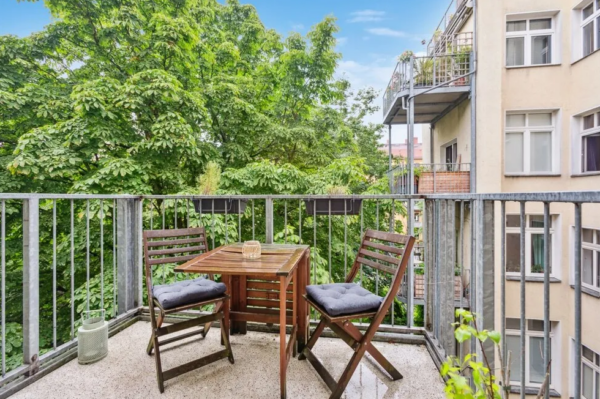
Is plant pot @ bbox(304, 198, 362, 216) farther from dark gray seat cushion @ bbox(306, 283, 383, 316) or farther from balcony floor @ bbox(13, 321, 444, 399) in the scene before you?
balcony floor @ bbox(13, 321, 444, 399)

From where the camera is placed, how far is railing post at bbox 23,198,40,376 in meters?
1.83

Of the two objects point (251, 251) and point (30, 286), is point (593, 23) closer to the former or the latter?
point (251, 251)

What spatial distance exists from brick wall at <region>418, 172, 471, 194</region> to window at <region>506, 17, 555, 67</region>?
98.9 inches

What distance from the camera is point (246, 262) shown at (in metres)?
1.88

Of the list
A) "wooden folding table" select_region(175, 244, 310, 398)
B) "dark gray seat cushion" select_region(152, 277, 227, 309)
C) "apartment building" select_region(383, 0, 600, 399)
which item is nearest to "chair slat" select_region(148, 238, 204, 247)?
"wooden folding table" select_region(175, 244, 310, 398)

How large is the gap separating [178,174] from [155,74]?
1798mm

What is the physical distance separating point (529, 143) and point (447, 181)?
175cm

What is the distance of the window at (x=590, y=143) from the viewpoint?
18.1 feet

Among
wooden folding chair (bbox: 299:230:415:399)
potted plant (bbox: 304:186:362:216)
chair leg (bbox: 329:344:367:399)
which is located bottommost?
chair leg (bbox: 329:344:367:399)

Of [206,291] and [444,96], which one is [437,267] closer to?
[206,291]

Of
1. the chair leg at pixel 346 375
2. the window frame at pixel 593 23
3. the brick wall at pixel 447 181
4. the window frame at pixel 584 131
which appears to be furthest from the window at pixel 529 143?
the chair leg at pixel 346 375

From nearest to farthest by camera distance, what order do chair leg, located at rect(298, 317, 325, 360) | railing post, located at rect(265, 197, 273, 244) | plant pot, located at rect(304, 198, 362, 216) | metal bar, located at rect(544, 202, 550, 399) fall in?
metal bar, located at rect(544, 202, 550, 399) → chair leg, located at rect(298, 317, 325, 360) → plant pot, located at rect(304, 198, 362, 216) → railing post, located at rect(265, 197, 273, 244)

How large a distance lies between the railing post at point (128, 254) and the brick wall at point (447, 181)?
5567mm

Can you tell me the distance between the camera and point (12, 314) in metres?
5.51
